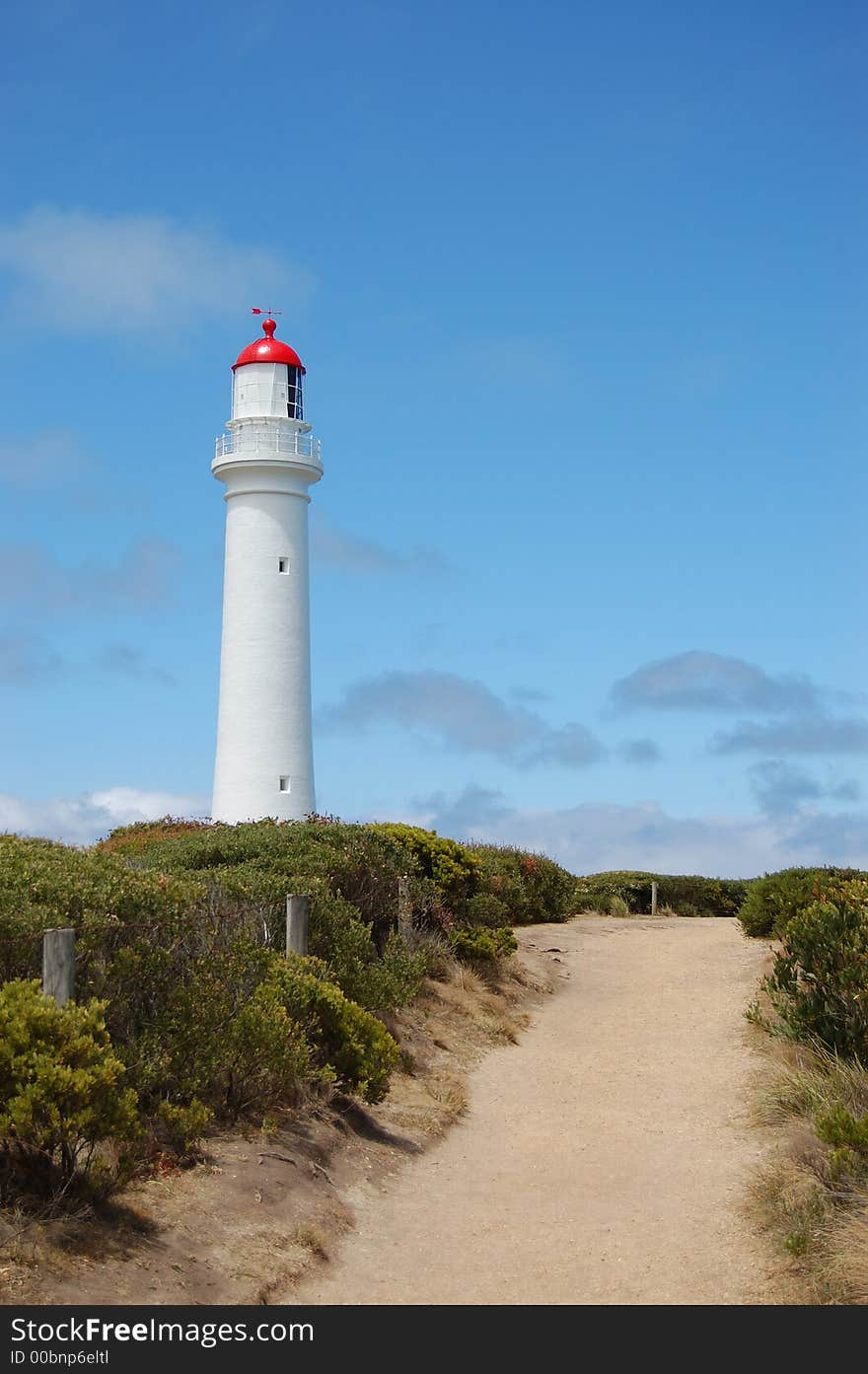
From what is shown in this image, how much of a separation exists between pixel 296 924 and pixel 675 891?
22366 mm

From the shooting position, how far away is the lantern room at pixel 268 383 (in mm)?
31641

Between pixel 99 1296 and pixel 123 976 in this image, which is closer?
pixel 99 1296

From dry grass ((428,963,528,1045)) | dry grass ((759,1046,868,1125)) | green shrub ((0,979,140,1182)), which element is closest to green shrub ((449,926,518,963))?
dry grass ((428,963,528,1045))

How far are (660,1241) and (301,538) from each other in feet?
75.4

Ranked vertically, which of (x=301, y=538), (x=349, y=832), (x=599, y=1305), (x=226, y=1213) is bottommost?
(x=599, y=1305)

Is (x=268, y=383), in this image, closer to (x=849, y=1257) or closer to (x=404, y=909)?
(x=404, y=909)

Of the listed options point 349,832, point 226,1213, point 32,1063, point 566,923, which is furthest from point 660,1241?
point 566,923

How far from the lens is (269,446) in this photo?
31.0 meters

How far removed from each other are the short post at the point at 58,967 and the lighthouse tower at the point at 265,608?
67.0 ft

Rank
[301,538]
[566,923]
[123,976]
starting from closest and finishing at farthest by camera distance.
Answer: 1. [123,976]
2. [566,923]
3. [301,538]

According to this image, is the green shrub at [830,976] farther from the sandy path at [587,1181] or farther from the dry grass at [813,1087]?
the sandy path at [587,1181]

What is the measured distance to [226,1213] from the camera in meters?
9.29

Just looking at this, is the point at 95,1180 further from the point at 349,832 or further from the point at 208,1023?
the point at 349,832

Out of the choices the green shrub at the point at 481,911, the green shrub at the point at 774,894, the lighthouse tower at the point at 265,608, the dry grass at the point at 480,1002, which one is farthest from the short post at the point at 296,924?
the lighthouse tower at the point at 265,608
